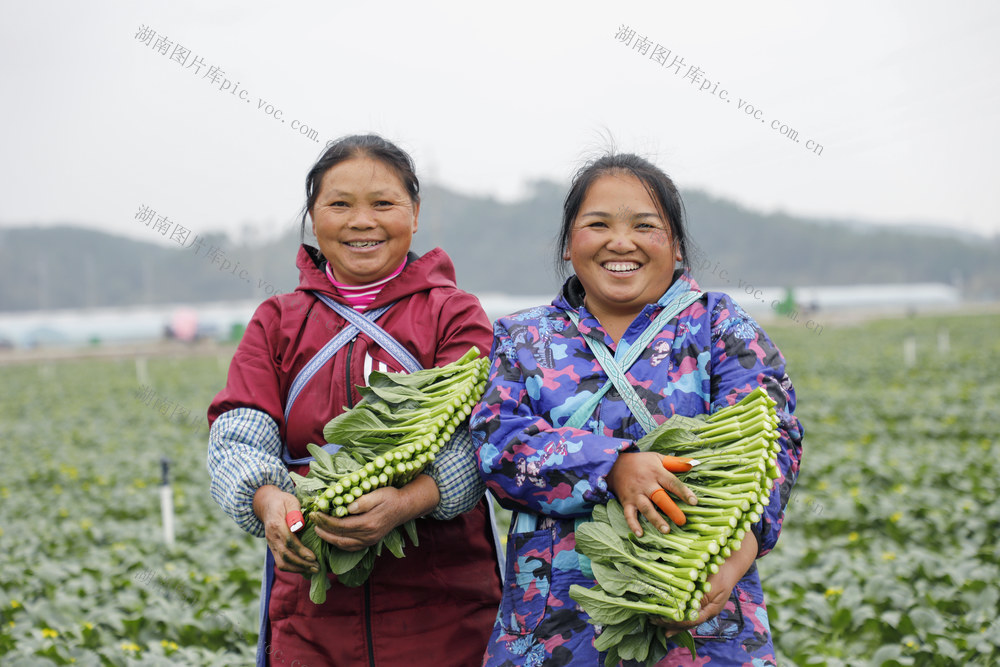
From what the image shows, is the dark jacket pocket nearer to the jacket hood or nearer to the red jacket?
the red jacket

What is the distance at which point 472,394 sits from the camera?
78.8 inches

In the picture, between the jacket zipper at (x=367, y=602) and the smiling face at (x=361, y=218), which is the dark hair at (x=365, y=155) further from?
the jacket zipper at (x=367, y=602)

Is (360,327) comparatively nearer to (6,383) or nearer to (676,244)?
(676,244)

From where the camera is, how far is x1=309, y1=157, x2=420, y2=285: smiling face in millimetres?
2160

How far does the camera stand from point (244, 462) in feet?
6.47

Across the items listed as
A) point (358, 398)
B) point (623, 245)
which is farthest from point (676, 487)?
point (358, 398)

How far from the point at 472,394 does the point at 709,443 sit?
549mm

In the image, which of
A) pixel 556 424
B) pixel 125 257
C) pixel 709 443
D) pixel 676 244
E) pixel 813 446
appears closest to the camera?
pixel 709 443

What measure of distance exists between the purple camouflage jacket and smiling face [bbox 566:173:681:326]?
0.06 metres

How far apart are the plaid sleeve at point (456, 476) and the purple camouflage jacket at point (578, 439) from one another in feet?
0.35

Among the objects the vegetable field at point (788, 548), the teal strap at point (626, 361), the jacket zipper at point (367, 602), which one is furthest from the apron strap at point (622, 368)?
the vegetable field at point (788, 548)

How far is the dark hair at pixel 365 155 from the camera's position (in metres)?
2.19

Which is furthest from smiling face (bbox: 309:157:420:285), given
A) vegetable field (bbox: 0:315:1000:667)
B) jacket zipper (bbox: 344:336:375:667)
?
vegetable field (bbox: 0:315:1000:667)

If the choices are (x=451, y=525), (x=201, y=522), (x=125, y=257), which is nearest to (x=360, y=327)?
(x=451, y=525)
